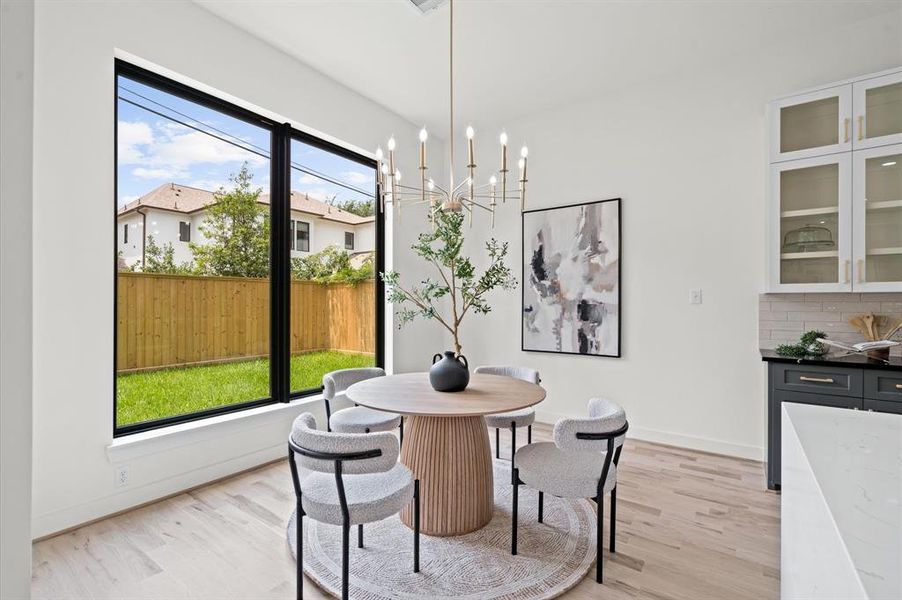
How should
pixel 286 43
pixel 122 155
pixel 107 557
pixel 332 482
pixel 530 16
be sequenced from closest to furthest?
pixel 332 482
pixel 107 557
pixel 122 155
pixel 530 16
pixel 286 43

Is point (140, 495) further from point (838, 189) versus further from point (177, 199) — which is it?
point (838, 189)

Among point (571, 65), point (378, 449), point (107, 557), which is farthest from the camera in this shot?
point (571, 65)

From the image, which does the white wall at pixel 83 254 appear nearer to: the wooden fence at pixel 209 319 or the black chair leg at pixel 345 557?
the wooden fence at pixel 209 319

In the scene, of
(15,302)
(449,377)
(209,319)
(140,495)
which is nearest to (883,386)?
(449,377)

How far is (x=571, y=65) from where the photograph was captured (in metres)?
3.37

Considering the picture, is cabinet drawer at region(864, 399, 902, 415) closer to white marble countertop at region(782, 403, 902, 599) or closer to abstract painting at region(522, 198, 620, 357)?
abstract painting at region(522, 198, 620, 357)

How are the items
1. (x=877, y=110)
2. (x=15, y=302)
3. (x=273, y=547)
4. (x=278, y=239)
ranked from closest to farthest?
(x=15, y=302)
(x=273, y=547)
(x=877, y=110)
(x=278, y=239)

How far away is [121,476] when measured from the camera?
2369 millimetres

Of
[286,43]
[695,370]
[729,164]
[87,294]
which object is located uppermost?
[286,43]

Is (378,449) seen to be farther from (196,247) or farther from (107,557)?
(196,247)

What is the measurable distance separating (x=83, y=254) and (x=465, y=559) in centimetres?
247

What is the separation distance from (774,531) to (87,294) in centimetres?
380

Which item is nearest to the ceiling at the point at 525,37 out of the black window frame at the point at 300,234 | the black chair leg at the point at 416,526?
the black window frame at the point at 300,234

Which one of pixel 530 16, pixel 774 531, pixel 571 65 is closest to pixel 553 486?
pixel 774 531
